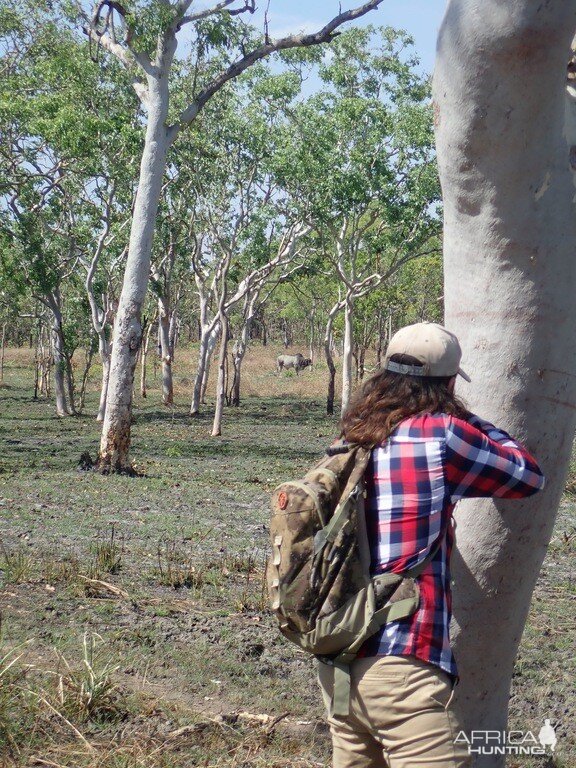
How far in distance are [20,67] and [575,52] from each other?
2529 cm

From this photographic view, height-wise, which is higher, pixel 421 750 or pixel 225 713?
pixel 421 750

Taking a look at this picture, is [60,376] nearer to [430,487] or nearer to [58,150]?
[58,150]

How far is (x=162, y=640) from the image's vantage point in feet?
18.9

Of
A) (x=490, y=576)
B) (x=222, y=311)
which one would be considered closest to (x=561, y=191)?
(x=490, y=576)

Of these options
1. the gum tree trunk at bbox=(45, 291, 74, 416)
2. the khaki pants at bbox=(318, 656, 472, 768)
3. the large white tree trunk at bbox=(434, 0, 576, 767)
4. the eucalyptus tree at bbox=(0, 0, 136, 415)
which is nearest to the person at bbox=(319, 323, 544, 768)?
the khaki pants at bbox=(318, 656, 472, 768)

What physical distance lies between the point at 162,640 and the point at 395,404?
3.40 m

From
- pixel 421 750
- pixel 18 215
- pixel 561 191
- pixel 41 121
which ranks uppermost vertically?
pixel 41 121

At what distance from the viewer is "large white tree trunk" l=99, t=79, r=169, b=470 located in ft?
49.9

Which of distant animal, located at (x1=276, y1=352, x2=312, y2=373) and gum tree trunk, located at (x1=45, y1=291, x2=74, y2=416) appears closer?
gum tree trunk, located at (x1=45, y1=291, x2=74, y2=416)

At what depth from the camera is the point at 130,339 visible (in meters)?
15.2

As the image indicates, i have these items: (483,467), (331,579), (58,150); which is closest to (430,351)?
(483,467)

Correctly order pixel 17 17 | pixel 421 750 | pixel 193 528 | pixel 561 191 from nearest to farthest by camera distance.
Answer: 1. pixel 421 750
2. pixel 561 191
3. pixel 193 528
4. pixel 17 17

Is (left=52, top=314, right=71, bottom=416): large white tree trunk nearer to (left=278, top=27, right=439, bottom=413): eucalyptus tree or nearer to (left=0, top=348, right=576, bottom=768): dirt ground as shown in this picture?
(left=278, top=27, right=439, bottom=413): eucalyptus tree

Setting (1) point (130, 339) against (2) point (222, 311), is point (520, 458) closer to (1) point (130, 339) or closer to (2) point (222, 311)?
(1) point (130, 339)
